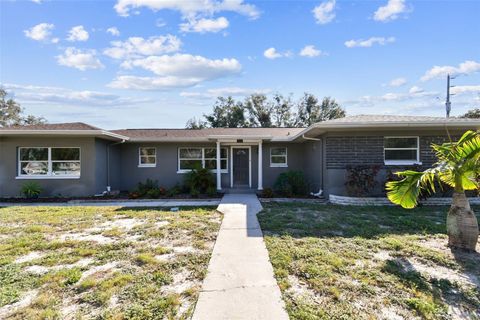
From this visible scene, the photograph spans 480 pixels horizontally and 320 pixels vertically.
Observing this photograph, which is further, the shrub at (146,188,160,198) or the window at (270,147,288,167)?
the window at (270,147,288,167)

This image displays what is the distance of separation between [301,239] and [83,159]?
994 cm

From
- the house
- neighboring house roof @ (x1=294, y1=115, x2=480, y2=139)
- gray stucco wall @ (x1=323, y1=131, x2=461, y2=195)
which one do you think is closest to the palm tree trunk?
the house

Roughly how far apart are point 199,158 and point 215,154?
849mm

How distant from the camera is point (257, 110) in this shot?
1478 inches

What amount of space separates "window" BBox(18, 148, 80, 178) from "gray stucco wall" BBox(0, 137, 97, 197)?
220mm

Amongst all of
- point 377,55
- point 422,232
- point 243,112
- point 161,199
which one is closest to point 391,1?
point 377,55

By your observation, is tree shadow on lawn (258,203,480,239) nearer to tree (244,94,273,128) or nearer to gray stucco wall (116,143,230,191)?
gray stucco wall (116,143,230,191)

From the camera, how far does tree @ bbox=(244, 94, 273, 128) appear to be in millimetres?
37469

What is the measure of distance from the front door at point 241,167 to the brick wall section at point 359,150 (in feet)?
16.0

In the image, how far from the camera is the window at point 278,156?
1385 centimetres

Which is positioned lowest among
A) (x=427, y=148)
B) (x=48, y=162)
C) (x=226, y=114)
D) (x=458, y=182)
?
(x=458, y=182)

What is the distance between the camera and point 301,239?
542cm

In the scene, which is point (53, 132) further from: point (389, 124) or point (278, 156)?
point (389, 124)

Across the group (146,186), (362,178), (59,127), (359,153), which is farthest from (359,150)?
(59,127)
